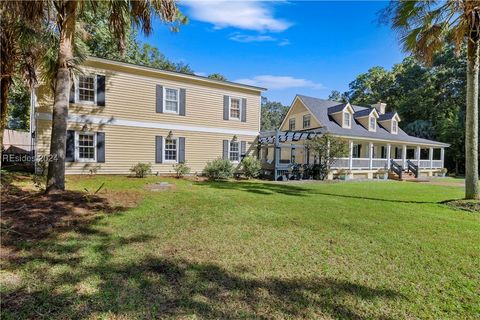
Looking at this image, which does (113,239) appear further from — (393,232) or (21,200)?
(393,232)

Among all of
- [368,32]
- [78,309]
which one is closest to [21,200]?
[78,309]

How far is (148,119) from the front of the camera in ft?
46.8

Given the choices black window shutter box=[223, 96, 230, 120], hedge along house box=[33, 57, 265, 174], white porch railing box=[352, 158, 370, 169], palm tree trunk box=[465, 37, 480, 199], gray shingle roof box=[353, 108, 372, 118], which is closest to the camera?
palm tree trunk box=[465, 37, 480, 199]

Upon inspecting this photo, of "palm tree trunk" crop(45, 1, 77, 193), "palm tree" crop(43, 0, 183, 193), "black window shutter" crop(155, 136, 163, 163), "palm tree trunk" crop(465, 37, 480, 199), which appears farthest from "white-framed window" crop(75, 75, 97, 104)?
"palm tree trunk" crop(465, 37, 480, 199)

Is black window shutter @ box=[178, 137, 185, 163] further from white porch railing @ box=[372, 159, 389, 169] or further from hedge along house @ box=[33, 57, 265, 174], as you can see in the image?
white porch railing @ box=[372, 159, 389, 169]

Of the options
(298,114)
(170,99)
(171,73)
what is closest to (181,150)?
(170,99)

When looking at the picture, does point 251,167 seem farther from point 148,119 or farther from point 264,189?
point 148,119

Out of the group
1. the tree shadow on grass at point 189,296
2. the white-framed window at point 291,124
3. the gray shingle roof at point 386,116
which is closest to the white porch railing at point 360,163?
the white-framed window at point 291,124

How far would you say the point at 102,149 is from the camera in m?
13.1

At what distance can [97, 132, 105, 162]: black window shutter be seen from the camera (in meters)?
13.0

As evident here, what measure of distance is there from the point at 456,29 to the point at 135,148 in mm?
14196

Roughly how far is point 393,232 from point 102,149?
41.9 ft

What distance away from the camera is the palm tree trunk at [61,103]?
6922 mm

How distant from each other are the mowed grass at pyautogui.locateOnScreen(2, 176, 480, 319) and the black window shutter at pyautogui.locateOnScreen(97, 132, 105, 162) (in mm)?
8263
